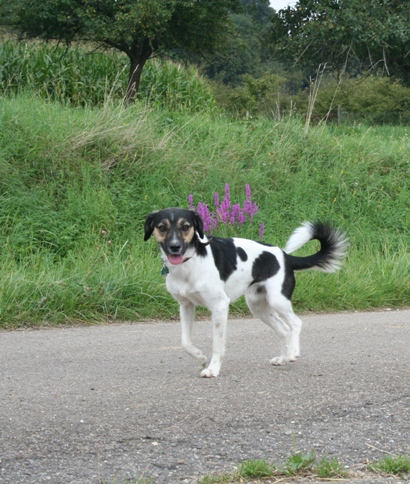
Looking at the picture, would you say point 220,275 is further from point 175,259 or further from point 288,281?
point 288,281

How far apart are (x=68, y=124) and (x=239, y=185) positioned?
9.61 feet

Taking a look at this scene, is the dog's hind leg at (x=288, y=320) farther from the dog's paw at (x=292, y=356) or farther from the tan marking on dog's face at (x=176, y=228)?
the tan marking on dog's face at (x=176, y=228)

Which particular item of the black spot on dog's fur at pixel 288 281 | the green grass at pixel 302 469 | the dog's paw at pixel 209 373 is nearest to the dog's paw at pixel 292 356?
the black spot on dog's fur at pixel 288 281

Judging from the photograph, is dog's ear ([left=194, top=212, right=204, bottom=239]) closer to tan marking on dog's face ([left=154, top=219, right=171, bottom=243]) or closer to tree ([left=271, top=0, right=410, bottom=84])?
tan marking on dog's face ([left=154, top=219, right=171, bottom=243])

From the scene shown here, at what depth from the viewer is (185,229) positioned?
A: 5.70m

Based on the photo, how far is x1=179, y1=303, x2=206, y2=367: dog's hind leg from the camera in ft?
18.9

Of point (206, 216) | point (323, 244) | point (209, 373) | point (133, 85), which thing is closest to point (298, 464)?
point (209, 373)

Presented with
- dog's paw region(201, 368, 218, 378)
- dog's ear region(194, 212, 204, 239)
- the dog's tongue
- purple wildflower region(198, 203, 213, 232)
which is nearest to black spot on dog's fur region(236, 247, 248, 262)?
dog's ear region(194, 212, 204, 239)

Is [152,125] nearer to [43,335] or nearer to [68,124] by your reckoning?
[68,124]

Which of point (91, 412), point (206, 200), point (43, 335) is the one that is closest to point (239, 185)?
point (206, 200)

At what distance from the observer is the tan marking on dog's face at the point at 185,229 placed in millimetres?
5656

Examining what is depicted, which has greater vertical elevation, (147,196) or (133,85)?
(133,85)

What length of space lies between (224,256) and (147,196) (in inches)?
241

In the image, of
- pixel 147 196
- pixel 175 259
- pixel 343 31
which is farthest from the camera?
pixel 343 31
